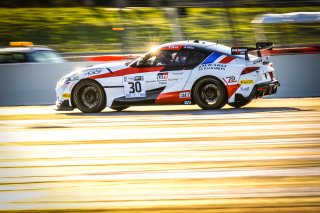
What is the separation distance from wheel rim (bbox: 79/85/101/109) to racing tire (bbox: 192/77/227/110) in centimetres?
193

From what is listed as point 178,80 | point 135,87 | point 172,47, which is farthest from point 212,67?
point 135,87

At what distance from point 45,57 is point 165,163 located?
12.8 meters

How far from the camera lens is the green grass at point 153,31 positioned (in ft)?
70.4

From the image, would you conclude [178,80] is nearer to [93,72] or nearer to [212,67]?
[212,67]

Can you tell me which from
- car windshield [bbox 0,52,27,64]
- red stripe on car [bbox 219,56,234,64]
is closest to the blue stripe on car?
red stripe on car [bbox 219,56,234,64]

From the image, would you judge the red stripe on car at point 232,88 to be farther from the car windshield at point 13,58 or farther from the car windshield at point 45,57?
the car windshield at point 13,58

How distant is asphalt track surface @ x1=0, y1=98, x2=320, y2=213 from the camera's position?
22.7 feet

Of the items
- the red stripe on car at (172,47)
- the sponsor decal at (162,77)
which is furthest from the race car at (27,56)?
the sponsor decal at (162,77)

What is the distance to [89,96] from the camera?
16.3 m

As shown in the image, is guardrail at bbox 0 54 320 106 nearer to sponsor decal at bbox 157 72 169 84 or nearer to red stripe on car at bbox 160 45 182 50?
red stripe on car at bbox 160 45 182 50

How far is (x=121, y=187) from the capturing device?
7.59 meters

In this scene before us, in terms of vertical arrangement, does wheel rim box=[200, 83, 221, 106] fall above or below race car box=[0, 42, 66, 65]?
below

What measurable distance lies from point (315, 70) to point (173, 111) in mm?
4658

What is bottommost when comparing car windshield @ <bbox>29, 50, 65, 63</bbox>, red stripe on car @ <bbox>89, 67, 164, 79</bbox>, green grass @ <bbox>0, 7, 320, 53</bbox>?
red stripe on car @ <bbox>89, 67, 164, 79</bbox>
